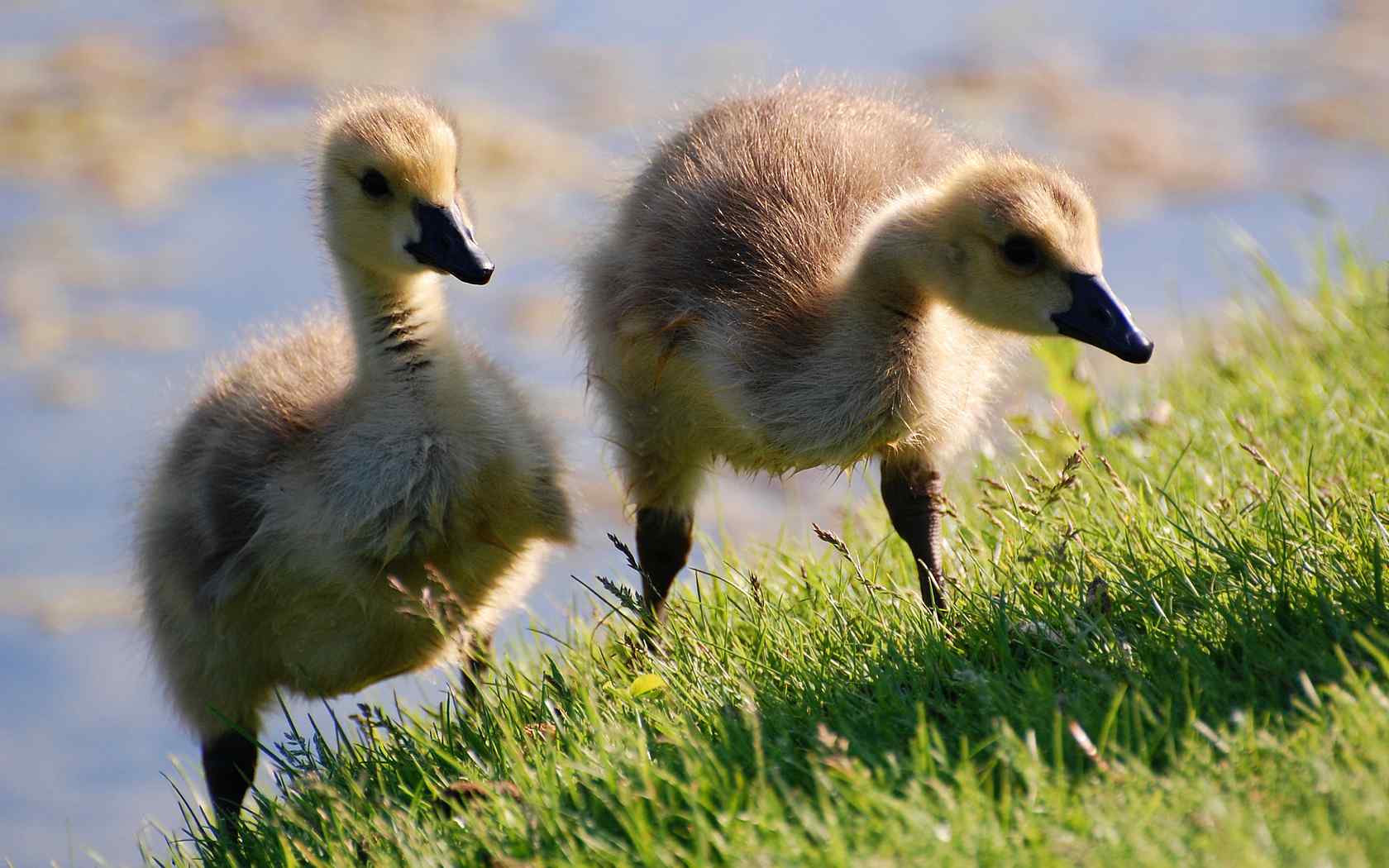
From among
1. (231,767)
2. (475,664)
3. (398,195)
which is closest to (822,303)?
(398,195)

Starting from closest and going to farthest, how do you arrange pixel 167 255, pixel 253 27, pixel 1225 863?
1. pixel 1225 863
2. pixel 167 255
3. pixel 253 27

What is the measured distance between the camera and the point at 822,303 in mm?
3758

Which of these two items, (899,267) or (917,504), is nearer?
(899,267)

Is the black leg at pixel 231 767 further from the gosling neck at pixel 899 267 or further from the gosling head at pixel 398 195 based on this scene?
the gosling neck at pixel 899 267

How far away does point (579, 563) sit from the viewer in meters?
6.30

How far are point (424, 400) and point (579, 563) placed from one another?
2.51 meters

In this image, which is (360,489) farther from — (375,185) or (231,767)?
(231,767)

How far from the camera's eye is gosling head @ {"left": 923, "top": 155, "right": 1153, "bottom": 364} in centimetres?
347

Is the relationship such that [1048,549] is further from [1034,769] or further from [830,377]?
[1034,769]

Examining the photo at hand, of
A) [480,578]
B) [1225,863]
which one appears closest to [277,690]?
[480,578]

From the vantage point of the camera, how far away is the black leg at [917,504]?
388cm

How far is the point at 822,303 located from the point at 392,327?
3.35ft

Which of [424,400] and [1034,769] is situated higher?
[424,400]

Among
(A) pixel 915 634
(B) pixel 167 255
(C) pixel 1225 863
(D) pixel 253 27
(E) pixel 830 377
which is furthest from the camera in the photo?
(D) pixel 253 27
